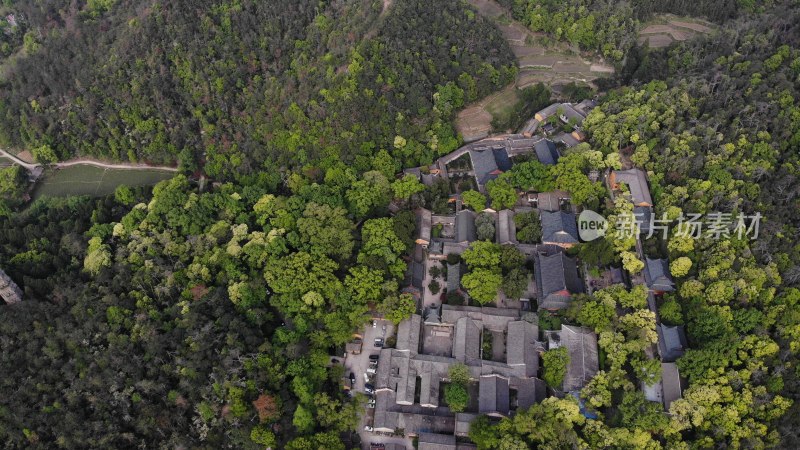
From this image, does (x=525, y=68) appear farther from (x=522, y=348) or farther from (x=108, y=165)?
(x=108, y=165)

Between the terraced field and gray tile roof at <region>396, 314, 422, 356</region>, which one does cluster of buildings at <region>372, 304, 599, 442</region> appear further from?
the terraced field

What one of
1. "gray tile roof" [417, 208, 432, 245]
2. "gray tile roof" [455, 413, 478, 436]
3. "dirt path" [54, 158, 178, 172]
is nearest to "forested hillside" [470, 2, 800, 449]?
"gray tile roof" [455, 413, 478, 436]

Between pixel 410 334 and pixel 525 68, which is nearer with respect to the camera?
pixel 410 334

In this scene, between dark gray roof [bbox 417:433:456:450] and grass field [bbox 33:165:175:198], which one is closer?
dark gray roof [bbox 417:433:456:450]

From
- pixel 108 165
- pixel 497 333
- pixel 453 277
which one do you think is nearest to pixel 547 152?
pixel 453 277

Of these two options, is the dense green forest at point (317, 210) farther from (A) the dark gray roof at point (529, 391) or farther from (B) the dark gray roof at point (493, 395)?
(B) the dark gray roof at point (493, 395)
